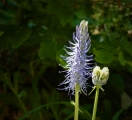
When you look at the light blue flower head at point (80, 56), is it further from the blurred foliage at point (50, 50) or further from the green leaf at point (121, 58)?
the green leaf at point (121, 58)

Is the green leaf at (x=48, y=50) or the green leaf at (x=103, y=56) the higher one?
the green leaf at (x=48, y=50)

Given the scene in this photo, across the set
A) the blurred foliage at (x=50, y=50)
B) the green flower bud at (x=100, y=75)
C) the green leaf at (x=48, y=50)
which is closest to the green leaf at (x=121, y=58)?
the blurred foliage at (x=50, y=50)

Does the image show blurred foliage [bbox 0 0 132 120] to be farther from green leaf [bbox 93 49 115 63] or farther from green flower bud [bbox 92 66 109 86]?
green flower bud [bbox 92 66 109 86]

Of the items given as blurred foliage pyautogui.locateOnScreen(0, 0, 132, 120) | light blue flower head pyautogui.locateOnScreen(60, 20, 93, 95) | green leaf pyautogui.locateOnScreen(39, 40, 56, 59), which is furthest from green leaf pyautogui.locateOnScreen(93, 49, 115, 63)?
light blue flower head pyautogui.locateOnScreen(60, 20, 93, 95)

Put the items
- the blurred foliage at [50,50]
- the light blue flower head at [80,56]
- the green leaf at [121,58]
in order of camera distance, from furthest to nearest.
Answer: the blurred foliage at [50,50], the green leaf at [121,58], the light blue flower head at [80,56]

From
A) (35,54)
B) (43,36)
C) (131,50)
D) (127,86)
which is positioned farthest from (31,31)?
(127,86)

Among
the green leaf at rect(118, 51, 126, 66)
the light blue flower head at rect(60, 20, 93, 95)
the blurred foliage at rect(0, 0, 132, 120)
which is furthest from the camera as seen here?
the blurred foliage at rect(0, 0, 132, 120)

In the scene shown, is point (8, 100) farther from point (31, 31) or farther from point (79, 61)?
point (79, 61)
